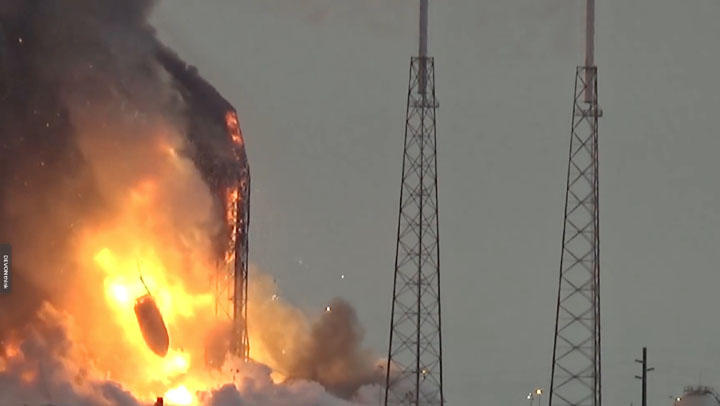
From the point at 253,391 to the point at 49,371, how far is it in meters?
12.9

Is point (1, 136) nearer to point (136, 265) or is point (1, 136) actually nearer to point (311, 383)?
point (136, 265)

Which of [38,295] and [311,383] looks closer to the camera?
[38,295]

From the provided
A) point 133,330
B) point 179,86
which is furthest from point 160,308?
point 179,86

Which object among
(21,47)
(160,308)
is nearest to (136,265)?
(160,308)

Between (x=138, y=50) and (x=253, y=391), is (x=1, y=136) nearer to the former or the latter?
(x=138, y=50)

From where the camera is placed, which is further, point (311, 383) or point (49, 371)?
point (311, 383)

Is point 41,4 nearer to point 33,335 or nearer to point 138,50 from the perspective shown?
point 138,50

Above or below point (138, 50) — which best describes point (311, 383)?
below

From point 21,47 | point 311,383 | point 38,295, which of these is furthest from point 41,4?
point 311,383

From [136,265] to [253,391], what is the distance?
358 inches

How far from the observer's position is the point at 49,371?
139375mm

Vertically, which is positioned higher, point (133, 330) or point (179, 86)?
point (179, 86)

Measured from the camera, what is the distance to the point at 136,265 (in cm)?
14588

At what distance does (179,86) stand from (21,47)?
430 inches
